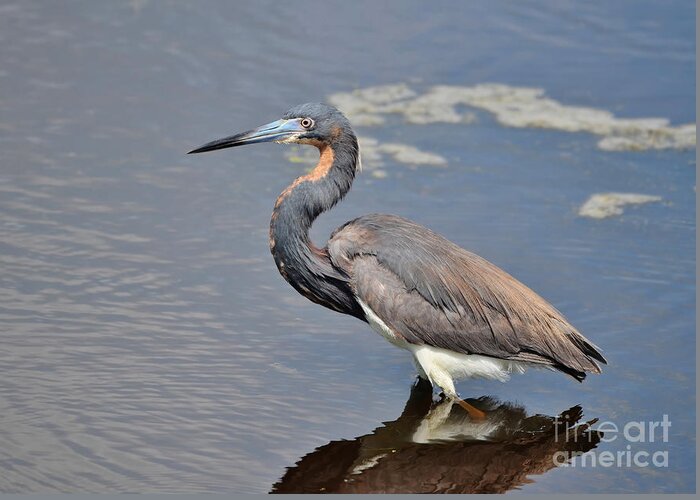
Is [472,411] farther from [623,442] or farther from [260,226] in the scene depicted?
[260,226]

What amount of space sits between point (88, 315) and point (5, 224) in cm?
172

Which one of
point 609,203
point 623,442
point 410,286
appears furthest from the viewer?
point 609,203

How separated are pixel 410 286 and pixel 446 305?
29cm

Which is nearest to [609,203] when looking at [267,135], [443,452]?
[267,135]

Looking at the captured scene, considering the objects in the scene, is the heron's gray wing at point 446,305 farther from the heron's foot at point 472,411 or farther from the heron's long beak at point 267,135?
the heron's long beak at point 267,135

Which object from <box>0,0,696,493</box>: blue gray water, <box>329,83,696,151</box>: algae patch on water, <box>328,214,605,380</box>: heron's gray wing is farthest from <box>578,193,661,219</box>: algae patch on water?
<box>328,214,605,380</box>: heron's gray wing

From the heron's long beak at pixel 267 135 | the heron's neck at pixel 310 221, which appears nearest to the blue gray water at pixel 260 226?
the heron's neck at pixel 310 221

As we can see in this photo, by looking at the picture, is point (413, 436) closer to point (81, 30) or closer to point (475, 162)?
point (475, 162)

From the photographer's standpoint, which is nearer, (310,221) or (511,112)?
(310,221)

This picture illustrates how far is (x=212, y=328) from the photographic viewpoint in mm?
8211

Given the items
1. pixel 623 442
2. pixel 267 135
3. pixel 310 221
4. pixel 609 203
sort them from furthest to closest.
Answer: pixel 609 203
pixel 267 135
pixel 310 221
pixel 623 442

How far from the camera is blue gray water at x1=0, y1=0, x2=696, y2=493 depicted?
698 centimetres

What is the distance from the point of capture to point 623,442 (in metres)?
7.29

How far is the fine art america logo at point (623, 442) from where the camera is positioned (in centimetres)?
707
